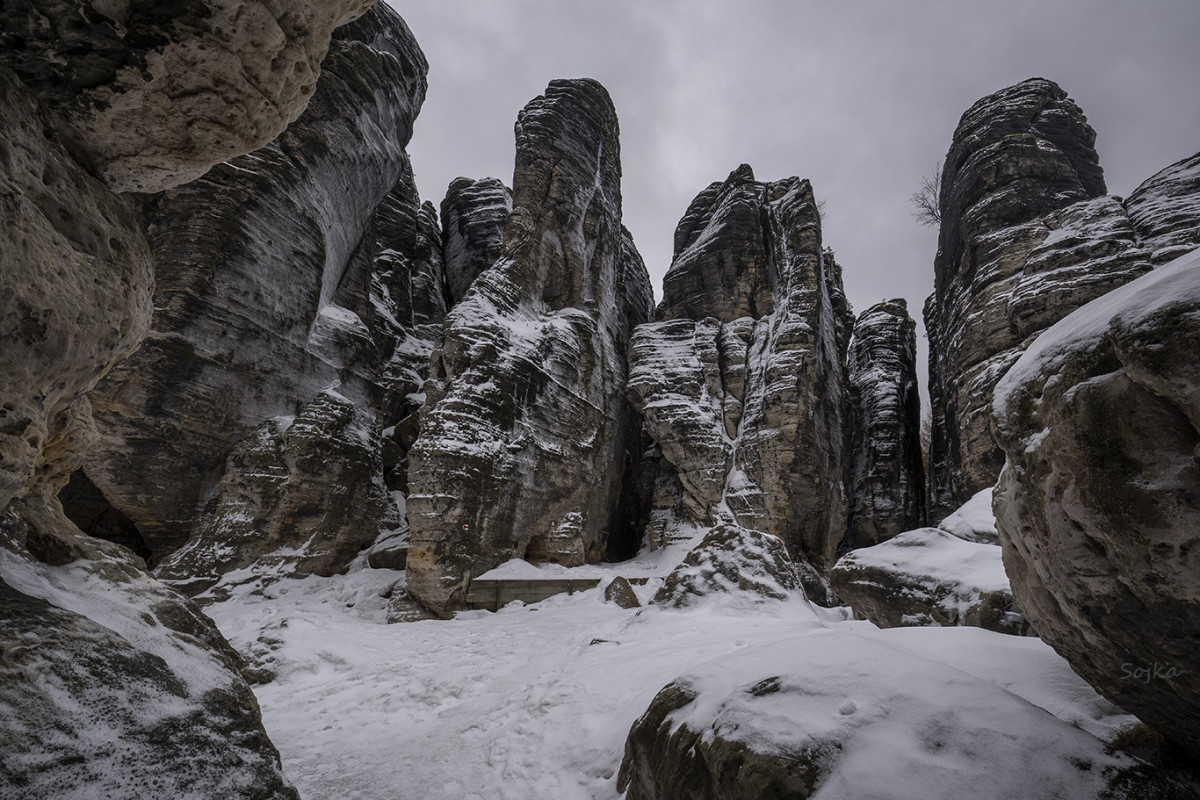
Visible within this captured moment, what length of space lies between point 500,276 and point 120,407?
977 cm

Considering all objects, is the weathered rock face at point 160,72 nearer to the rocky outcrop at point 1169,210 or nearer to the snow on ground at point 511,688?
the snow on ground at point 511,688

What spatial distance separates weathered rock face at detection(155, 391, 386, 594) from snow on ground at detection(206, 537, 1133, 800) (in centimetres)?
353

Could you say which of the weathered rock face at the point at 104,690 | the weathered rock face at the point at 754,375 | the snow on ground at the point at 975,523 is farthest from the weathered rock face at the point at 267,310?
the snow on ground at the point at 975,523

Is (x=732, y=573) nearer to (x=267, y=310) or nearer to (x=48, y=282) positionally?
(x=48, y=282)

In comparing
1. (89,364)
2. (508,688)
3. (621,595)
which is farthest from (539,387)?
(89,364)

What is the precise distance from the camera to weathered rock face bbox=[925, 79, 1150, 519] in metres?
12.7

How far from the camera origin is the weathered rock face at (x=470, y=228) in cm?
2520

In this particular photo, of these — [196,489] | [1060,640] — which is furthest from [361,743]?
[196,489]

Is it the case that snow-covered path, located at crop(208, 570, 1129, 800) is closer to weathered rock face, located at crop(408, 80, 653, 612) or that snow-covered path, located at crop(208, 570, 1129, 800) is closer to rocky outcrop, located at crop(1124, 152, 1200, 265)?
weathered rock face, located at crop(408, 80, 653, 612)

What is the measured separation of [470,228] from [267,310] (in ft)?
49.0

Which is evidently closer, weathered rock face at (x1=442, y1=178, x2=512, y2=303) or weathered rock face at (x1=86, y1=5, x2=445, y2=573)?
weathered rock face at (x1=86, y1=5, x2=445, y2=573)

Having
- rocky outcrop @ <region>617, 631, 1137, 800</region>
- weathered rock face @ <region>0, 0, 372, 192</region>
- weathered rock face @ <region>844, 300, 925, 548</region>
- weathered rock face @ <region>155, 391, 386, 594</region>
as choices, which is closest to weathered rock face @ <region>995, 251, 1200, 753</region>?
rocky outcrop @ <region>617, 631, 1137, 800</region>

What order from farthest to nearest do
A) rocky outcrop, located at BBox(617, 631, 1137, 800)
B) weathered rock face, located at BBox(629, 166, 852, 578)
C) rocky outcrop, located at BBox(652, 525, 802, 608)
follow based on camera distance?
weathered rock face, located at BBox(629, 166, 852, 578)
rocky outcrop, located at BBox(652, 525, 802, 608)
rocky outcrop, located at BBox(617, 631, 1137, 800)

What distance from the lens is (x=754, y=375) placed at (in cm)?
1833
